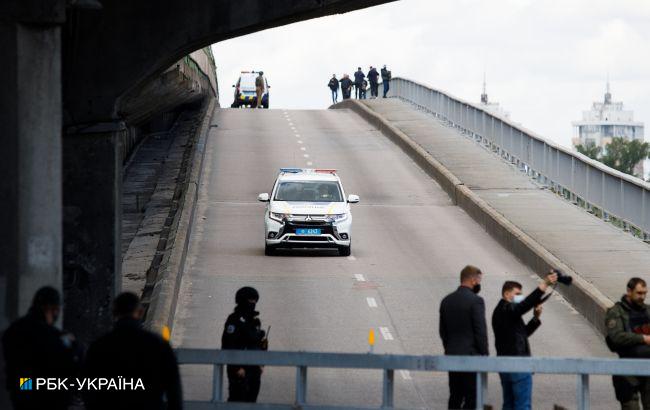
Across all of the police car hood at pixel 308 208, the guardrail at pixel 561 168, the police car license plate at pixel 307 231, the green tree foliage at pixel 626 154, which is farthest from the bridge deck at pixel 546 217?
the green tree foliage at pixel 626 154

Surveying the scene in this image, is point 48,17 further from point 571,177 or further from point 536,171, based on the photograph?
point 536,171

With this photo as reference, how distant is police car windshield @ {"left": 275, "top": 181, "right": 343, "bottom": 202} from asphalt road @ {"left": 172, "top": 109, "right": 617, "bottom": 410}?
4.01ft

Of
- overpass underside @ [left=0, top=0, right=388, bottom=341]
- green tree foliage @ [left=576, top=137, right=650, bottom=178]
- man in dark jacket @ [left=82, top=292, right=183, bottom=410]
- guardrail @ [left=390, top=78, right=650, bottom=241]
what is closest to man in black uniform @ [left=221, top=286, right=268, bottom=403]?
overpass underside @ [left=0, top=0, right=388, bottom=341]

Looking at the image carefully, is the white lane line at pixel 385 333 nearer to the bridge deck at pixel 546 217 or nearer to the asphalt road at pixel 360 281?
the asphalt road at pixel 360 281

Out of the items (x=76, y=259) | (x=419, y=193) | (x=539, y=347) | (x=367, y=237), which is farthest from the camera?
(x=419, y=193)

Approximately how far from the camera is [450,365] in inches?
515

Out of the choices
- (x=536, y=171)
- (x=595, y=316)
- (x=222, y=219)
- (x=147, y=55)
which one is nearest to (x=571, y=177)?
(x=536, y=171)

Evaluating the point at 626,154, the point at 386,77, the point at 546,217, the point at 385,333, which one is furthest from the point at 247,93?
the point at 626,154

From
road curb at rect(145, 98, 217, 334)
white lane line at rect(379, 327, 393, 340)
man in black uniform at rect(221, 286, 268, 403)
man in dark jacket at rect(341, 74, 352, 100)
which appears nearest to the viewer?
man in black uniform at rect(221, 286, 268, 403)

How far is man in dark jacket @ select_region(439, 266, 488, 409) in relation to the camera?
13.5m

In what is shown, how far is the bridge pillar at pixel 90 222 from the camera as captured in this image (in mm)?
15648

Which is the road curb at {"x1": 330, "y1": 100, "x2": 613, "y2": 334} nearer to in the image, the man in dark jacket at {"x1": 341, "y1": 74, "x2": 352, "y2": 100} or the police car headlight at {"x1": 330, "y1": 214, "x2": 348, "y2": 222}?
the police car headlight at {"x1": 330, "y1": 214, "x2": 348, "y2": 222}

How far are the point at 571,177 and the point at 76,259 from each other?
20783 mm

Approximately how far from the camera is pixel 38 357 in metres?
9.84
